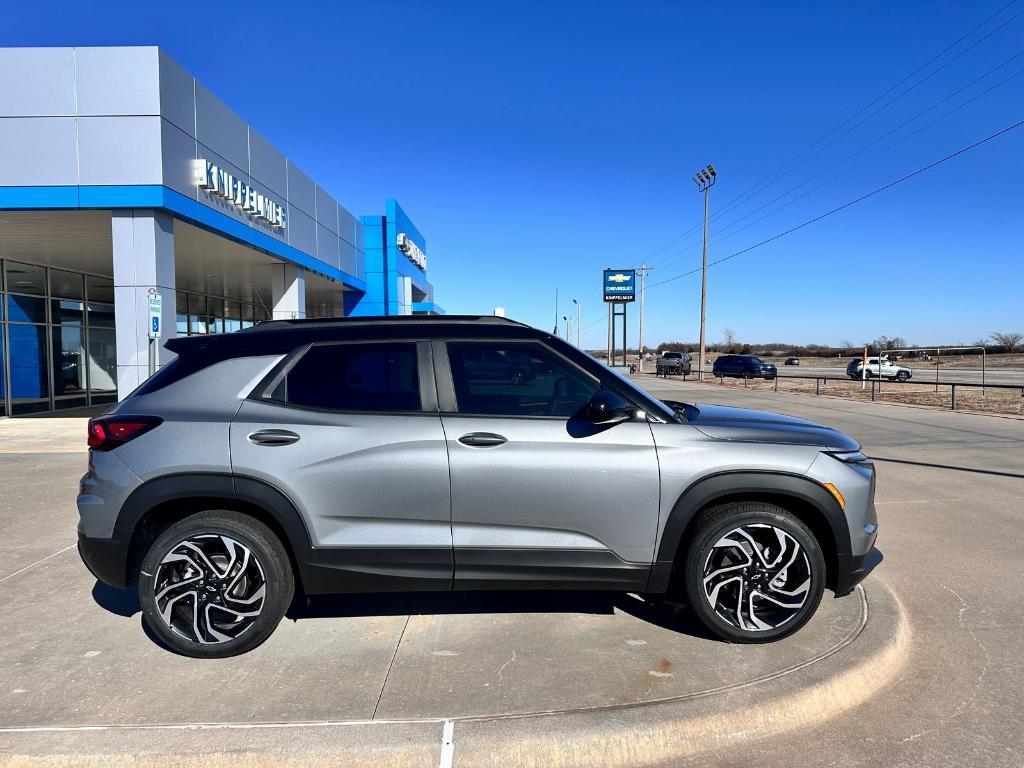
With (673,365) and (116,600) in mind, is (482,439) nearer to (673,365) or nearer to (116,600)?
(116,600)

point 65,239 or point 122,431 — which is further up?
point 65,239

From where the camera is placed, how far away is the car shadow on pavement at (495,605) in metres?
3.88

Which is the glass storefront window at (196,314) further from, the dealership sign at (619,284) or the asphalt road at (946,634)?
the dealership sign at (619,284)

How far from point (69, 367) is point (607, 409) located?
19.6m

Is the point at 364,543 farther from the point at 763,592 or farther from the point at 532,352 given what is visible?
the point at 763,592

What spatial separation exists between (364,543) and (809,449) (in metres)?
2.32

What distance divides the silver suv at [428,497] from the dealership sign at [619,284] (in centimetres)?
5484

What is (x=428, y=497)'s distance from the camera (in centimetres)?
324

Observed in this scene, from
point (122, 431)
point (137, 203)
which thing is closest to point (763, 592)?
point (122, 431)

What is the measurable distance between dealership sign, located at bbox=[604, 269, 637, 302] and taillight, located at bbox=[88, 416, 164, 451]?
55.3m

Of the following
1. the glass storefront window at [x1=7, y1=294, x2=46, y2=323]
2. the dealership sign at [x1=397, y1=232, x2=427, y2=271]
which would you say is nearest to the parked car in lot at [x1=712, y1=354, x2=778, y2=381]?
the dealership sign at [x1=397, y1=232, x2=427, y2=271]

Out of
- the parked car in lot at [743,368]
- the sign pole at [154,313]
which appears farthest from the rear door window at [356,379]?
the parked car in lot at [743,368]

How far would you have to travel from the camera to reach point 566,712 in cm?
283

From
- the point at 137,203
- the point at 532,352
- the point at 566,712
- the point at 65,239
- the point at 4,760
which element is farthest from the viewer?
the point at 65,239
